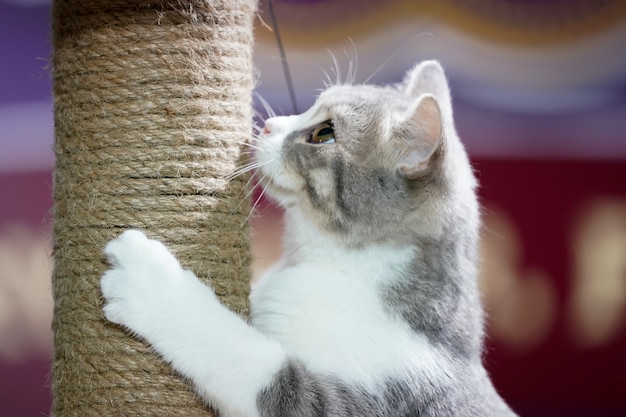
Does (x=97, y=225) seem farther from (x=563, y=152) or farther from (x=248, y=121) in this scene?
(x=563, y=152)

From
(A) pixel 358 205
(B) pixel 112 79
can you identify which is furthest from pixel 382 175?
(B) pixel 112 79

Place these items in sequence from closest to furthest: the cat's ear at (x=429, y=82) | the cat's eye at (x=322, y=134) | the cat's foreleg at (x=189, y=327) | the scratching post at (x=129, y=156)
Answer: the cat's foreleg at (x=189, y=327), the scratching post at (x=129, y=156), the cat's eye at (x=322, y=134), the cat's ear at (x=429, y=82)

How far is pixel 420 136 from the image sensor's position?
1411 millimetres

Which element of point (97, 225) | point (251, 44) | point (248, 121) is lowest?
point (97, 225)

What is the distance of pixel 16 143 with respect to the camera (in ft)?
9.06

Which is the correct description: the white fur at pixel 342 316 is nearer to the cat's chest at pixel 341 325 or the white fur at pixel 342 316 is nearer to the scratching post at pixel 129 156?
the cat's chest at pixel 341 325

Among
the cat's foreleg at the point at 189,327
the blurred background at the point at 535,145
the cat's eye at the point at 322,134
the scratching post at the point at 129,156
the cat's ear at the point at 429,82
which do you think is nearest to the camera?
the cat's foreleg at the point at 189,327

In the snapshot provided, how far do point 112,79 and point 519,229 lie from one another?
206 cm

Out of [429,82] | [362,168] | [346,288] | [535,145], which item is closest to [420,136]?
[362,168]

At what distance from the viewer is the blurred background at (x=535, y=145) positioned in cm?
300

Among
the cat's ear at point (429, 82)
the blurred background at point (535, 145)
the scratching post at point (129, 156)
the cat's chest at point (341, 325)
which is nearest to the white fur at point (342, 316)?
the cat's chest at point (341, 325)

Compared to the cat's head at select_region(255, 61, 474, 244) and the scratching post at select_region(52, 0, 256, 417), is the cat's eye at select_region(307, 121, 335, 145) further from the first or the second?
the scratching post at select_region(52, 0, 256, 417)

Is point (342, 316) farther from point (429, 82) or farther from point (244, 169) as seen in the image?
point (429, 82)

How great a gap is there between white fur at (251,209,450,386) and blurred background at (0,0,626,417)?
149cm
